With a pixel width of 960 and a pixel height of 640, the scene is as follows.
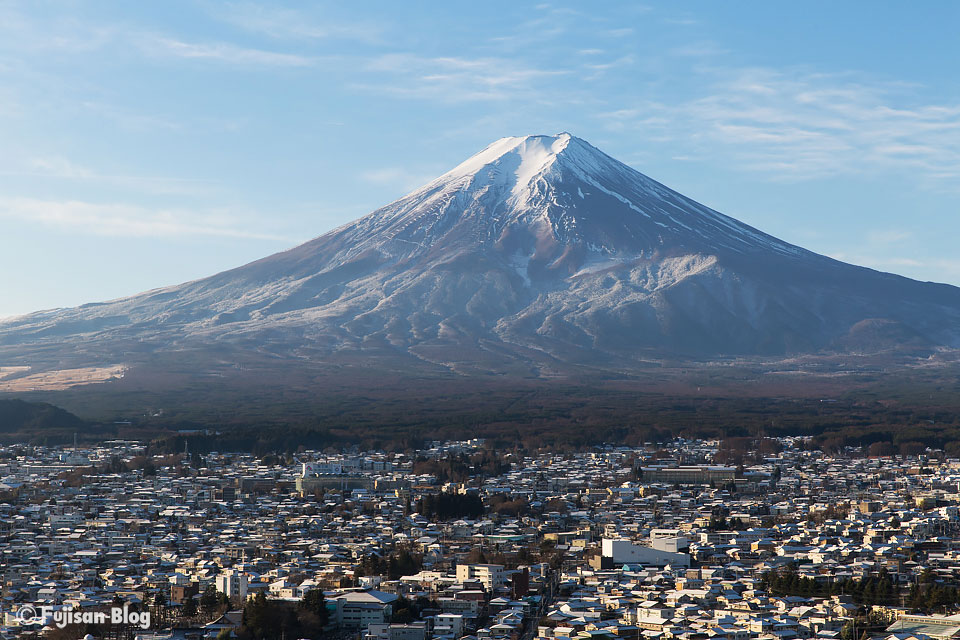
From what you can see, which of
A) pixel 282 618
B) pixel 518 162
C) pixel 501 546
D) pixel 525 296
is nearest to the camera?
pixel 282 618

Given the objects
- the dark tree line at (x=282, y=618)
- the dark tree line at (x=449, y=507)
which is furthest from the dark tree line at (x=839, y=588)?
the dark tree line at (x=449, y=507)

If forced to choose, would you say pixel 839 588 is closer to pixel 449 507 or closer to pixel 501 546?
pixel 501 546

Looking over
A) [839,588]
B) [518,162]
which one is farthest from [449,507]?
[518,162]

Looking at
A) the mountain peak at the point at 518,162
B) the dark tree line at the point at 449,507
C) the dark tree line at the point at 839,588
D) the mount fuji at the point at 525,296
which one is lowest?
the dark tree line at the point at 839,588

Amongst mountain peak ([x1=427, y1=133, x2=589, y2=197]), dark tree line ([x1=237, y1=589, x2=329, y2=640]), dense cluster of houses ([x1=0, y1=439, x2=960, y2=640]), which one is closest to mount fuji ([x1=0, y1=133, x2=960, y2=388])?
mountain peak ([x1=427, y1=133, x2=589, y2=197])

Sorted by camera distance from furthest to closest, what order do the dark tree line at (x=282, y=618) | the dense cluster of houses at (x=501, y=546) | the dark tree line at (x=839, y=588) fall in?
the dark tree line at (x=839, y=588)
the dense cluster of houses at (x=501, y=546)
the dark tree line at (x=282, y=618)

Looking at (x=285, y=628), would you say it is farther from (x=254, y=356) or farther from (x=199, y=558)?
(x=254, y=356)

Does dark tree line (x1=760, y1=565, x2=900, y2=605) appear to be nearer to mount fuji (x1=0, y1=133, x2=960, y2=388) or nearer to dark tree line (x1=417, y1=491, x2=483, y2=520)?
dark tree line (x1=417, y1=491, x2=483, y2=520)

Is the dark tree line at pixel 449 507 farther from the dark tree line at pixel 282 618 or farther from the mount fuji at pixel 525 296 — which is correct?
the mount fuji at pixel 525 296

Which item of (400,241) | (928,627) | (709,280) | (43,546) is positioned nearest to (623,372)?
(709,280)
